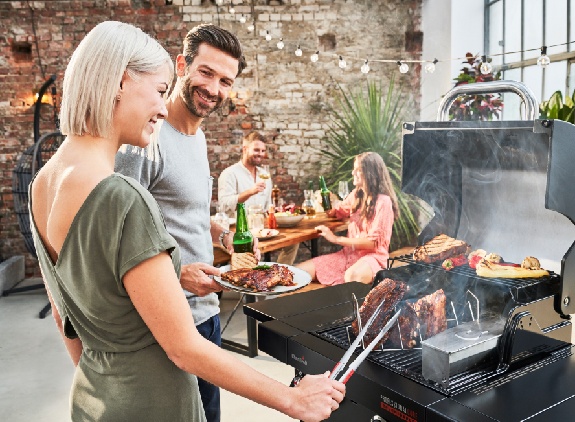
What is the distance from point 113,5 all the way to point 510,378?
6.91m

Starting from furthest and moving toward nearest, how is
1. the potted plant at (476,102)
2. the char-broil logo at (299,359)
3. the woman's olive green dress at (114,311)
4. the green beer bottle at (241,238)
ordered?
the potted plant at (476,102)
the green beer bottle at (241,238)
the char-broil logo at (299,359)
the woman's olive green dress at (114,311)

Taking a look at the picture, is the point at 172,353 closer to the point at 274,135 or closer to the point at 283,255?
the point at 283,255

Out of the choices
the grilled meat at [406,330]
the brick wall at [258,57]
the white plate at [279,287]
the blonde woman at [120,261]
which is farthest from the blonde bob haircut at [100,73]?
the brick wall at [258,57]

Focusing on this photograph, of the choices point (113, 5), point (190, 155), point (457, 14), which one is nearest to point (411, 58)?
point (457, 14)

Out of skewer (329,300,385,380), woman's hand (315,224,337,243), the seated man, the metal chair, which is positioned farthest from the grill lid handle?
the metal chair

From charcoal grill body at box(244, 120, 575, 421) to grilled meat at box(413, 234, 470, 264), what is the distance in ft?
0.12

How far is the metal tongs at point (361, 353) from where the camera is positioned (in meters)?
1.42

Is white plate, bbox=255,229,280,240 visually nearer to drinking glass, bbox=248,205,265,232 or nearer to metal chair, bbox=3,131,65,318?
drinking glass, bbox=248,205,265,232

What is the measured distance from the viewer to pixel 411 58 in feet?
24.2

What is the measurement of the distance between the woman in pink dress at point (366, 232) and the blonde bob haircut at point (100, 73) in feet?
11.2

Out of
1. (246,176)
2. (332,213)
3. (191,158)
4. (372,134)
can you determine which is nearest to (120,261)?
(191,158)

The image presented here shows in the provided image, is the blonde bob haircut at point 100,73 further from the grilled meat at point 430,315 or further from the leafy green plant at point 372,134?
the leafy green plant at point 372,134

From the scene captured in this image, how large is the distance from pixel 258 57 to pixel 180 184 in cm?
551

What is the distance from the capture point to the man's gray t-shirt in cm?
198
